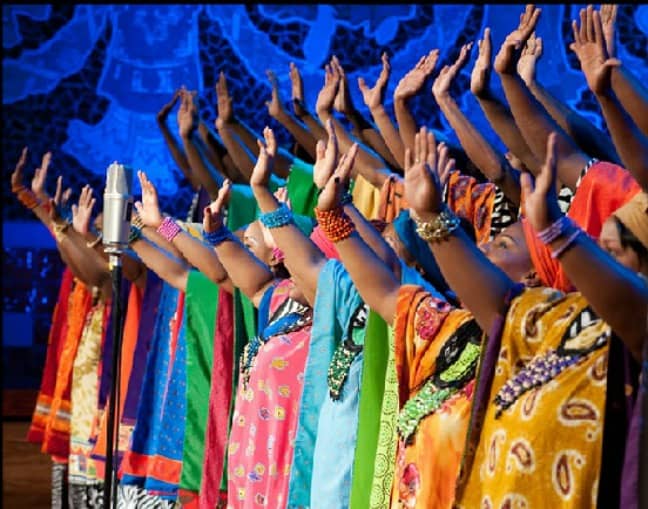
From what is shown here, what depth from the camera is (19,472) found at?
22.8ft

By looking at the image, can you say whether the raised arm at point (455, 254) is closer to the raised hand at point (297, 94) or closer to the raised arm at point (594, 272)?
the raised arm at point (594, 272)

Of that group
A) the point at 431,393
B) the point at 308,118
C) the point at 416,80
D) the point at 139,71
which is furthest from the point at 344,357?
the point at 139,71

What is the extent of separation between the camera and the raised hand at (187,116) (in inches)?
203

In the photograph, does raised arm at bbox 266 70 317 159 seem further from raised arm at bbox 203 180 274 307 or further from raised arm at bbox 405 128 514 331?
raised arm at bbox 405 128 514 331

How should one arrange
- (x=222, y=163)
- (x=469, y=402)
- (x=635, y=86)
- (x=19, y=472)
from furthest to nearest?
(x=19, y=472)
(x=222, y=163)
(x=635, y=86)
(x=469, y=402)

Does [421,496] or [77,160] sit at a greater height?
[77,160]

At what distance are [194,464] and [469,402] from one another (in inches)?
66.9

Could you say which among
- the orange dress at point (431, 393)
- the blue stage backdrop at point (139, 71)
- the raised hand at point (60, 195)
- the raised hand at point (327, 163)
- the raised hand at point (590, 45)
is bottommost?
the orange dress at point (431, 393)

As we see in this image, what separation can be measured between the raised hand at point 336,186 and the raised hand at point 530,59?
705 mm

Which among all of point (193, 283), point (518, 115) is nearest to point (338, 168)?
point (518, 115)

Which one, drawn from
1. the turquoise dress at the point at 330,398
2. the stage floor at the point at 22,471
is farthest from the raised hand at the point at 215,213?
the stage floor at the point at 22,471

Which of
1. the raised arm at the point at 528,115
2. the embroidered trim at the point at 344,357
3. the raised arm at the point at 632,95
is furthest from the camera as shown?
the embroidered trim at the point at 344,357

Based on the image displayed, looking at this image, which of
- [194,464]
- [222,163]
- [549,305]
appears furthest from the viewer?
[222,163]

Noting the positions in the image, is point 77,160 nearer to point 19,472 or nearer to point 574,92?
point 19,472
